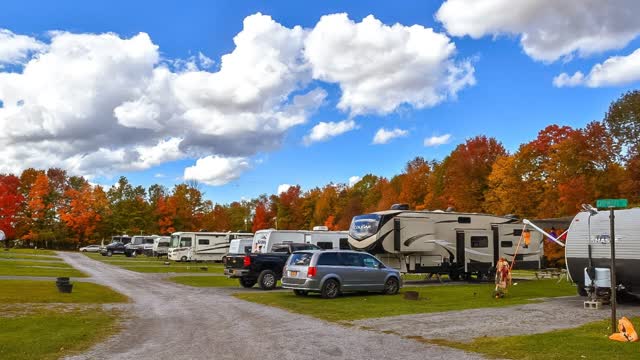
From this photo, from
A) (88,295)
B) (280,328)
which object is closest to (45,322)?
(280,328)

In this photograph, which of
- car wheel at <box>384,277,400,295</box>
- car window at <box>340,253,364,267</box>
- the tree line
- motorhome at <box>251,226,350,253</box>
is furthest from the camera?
the tree line

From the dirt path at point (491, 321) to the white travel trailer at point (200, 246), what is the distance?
33.7 metres

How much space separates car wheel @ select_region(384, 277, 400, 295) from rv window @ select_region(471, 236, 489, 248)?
8.46m

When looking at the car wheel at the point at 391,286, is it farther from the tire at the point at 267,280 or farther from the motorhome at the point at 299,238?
the motorhome at the point at 299,238

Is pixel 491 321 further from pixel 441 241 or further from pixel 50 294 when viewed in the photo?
pixel 50 294

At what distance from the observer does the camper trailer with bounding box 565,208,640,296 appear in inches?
619

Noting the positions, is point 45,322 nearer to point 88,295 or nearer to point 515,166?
point 88,295

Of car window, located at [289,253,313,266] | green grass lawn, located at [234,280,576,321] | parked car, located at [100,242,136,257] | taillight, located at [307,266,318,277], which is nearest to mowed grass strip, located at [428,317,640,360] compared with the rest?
green grass lawn, located at [234,280,576,321]

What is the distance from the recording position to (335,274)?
18703 mm

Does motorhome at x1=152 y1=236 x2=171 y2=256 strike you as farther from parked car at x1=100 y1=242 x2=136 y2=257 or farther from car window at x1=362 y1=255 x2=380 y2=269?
car window at x1=362 y1=255 x2=380 y2=269

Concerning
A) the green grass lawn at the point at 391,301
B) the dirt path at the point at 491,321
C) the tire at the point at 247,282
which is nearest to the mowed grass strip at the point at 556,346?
the dirt path at the point at 491,321

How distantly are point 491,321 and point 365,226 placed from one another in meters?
12.4

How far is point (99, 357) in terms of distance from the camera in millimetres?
9062

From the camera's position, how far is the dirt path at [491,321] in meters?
11.6
